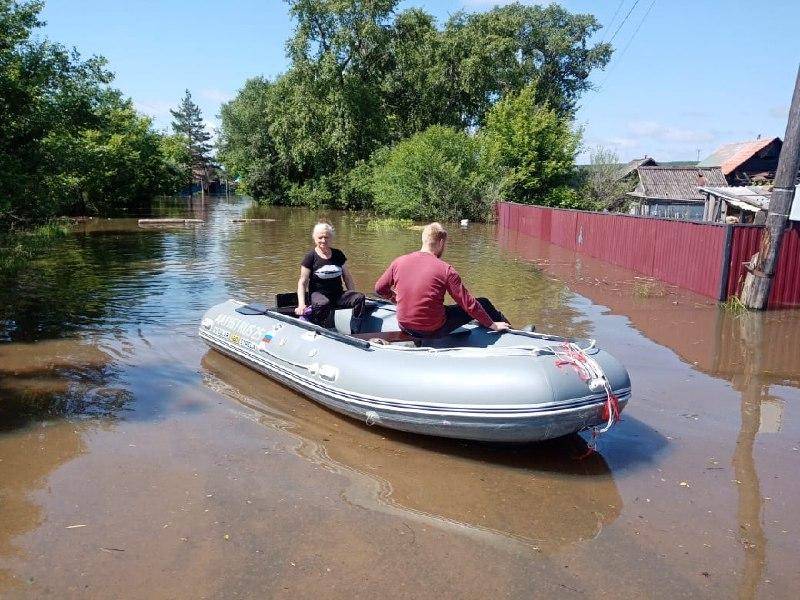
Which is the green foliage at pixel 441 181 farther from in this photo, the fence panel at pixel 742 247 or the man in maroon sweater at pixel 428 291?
the man in maroon sweater at pixel 428 291

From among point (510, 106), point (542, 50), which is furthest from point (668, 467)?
point (542, 50)

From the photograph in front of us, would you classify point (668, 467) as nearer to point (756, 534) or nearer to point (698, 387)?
point (756, 534)

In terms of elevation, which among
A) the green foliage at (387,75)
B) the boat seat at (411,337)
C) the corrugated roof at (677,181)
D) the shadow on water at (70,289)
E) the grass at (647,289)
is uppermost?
the green foliage at (387,75)

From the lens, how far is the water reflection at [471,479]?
4.32 metres

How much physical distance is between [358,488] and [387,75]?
44.8m

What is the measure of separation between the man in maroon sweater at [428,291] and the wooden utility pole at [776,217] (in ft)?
22.7

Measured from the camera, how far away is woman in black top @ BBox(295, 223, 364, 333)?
281 inches

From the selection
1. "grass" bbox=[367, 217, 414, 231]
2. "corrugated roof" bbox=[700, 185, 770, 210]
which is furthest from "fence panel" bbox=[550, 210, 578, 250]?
"grass" bbox=[367, 217, 414, 231]

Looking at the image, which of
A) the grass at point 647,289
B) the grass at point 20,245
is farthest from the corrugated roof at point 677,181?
the grass at point 20,245

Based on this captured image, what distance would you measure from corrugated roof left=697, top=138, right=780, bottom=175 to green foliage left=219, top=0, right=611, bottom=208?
11.2 m

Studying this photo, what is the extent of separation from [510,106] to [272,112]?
22.7 metres

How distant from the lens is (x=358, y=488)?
4.79m

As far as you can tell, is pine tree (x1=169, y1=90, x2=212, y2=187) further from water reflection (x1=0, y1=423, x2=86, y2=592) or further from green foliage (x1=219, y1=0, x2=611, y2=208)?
water reflection (x1=0, y1=423, x2=86, y2=592)

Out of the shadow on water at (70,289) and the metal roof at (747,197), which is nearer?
the shadow on water at (70,289)
